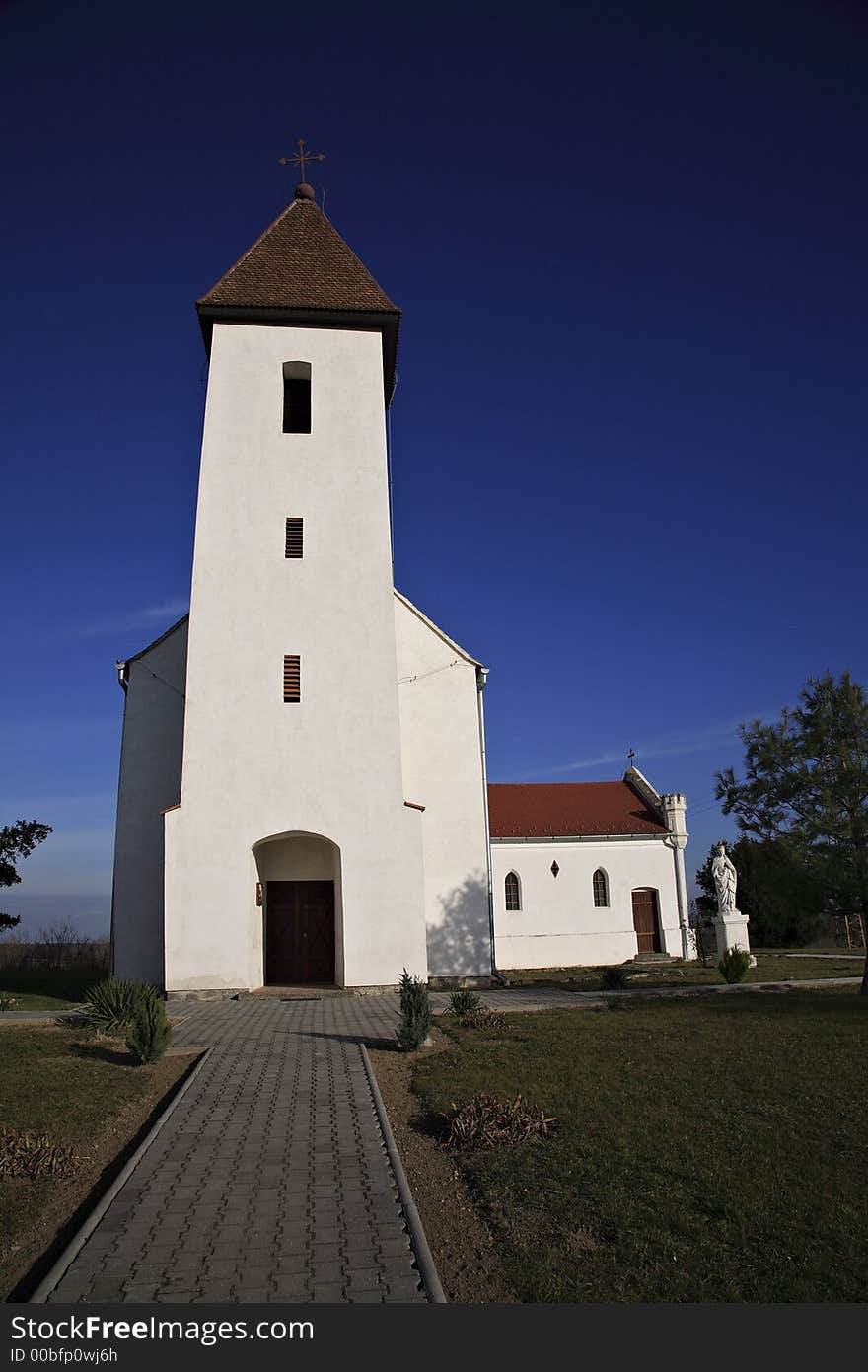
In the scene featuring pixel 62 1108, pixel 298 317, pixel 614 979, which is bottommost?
pixel 62 1108

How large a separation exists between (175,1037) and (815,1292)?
1040cm

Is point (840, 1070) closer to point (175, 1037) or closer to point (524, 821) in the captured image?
point (175, 1037)

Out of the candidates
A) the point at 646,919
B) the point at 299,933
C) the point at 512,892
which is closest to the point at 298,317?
the point at 299,933

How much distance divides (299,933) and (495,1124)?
13.4 m

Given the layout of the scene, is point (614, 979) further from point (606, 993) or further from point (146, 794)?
point (146, 794)

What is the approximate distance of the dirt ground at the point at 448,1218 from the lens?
15.4ft

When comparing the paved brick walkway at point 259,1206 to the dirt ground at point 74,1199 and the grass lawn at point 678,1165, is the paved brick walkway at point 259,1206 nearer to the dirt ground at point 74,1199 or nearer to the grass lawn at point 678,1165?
the dirt ground at point 74,1199

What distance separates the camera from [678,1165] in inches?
253

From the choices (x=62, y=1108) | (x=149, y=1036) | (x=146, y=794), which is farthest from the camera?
(x=146, y=794)

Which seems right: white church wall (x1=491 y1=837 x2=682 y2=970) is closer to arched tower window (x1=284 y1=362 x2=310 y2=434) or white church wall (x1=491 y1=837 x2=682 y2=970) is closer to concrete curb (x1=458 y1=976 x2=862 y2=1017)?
concrete curb (x1=458 y1=976 x2=862 y2=1017)

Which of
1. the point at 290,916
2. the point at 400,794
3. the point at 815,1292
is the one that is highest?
the point at 400,794

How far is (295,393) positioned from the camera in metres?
22.8

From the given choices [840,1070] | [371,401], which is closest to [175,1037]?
Answer: [840,1070]

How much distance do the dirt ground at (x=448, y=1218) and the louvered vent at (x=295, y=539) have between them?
14.0 m
